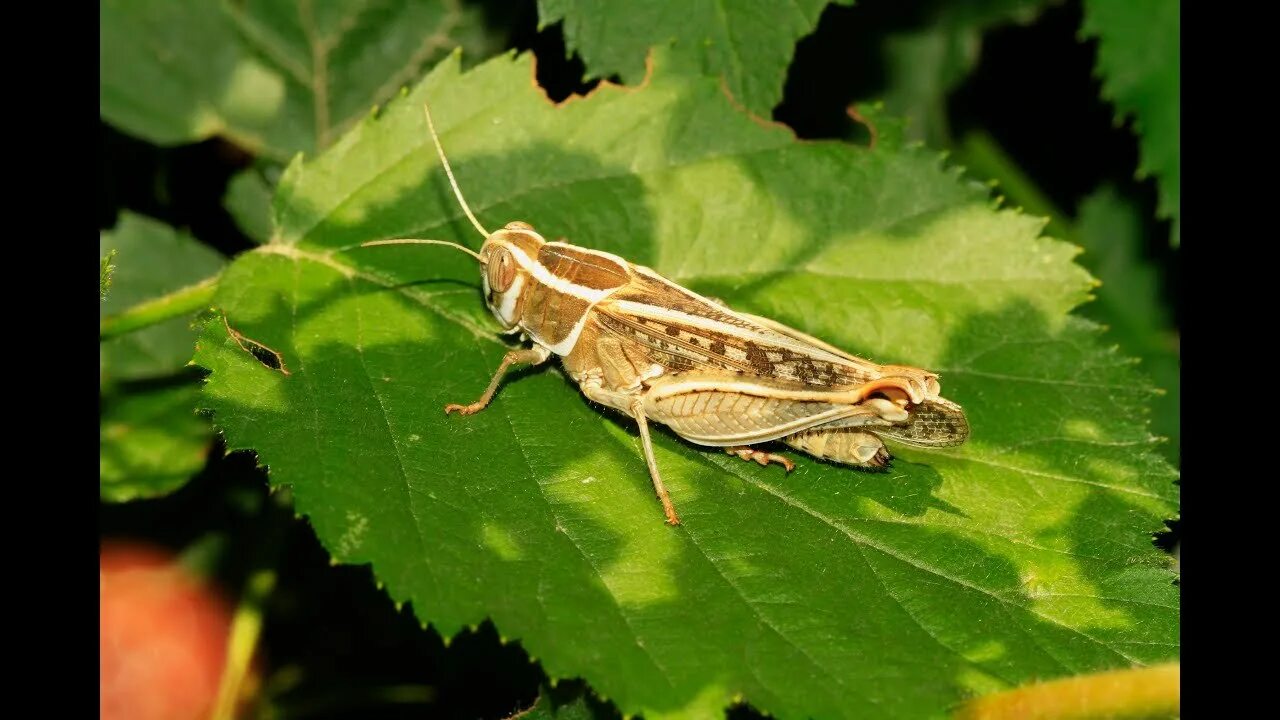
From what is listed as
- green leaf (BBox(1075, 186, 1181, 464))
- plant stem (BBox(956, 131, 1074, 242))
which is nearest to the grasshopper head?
plant stem (BBox(956, 131, 1074, 242))

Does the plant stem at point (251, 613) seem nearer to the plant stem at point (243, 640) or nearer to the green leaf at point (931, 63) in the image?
the plant stem at point (243, 640)

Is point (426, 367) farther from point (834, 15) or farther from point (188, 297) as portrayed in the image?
point (834, 15)

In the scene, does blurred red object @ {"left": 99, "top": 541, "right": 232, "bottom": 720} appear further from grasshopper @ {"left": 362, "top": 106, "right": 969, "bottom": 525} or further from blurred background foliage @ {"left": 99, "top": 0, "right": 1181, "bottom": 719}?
grasshopper @ {"left": 362, "top": 106, "right": 969, "bottom": 525}

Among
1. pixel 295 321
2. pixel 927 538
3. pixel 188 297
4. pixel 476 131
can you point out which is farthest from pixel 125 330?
pixel 927 538

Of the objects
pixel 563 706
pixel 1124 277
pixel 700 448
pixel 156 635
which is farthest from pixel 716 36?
pixel 156 635

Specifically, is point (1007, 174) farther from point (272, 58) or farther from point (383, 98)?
point (272, 58)

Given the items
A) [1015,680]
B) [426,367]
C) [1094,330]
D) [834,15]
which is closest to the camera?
[1015,680]
